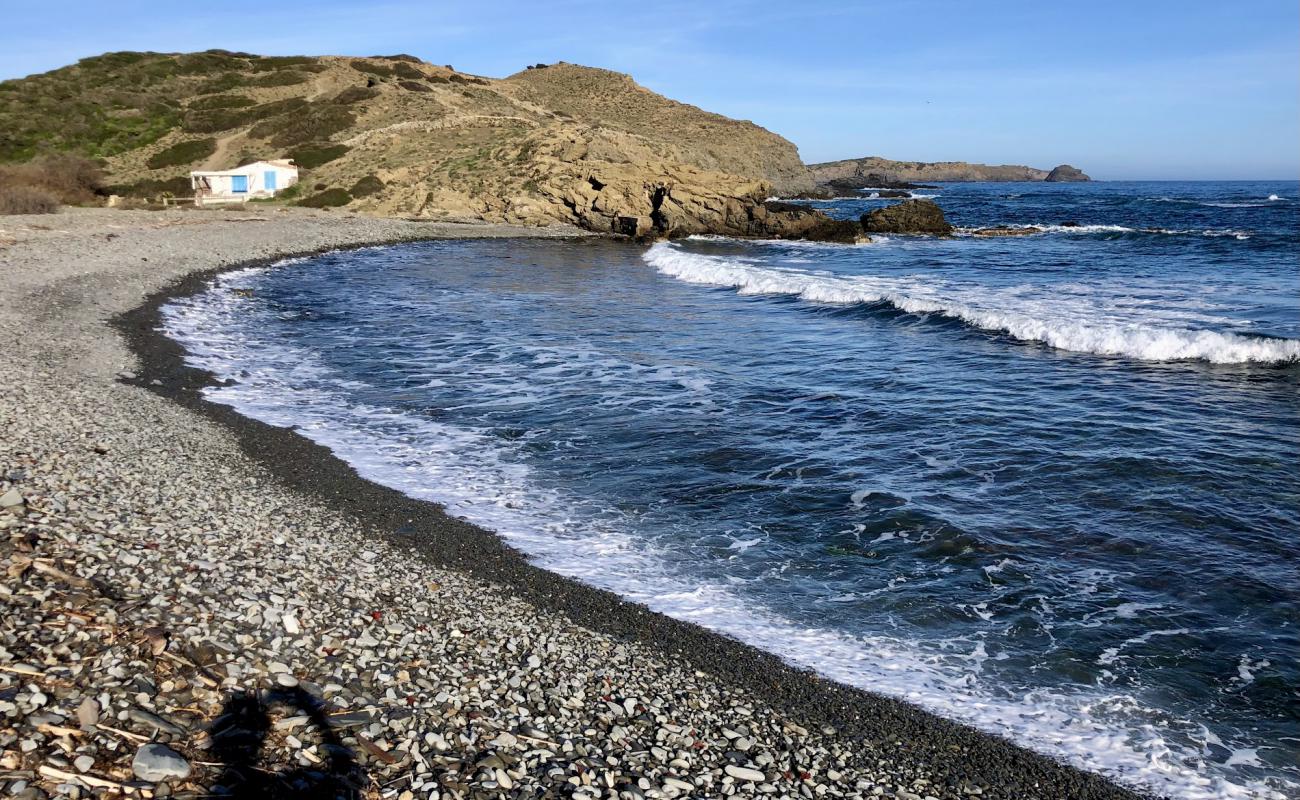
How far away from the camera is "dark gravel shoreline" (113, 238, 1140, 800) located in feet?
20.2

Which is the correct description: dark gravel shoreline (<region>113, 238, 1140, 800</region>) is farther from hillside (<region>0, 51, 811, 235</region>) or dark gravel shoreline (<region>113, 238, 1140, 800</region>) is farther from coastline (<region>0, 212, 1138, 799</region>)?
hillside (<region>0, 51, 811, 235</region>)

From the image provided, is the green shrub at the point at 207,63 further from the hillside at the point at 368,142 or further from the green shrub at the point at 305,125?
the green shrub at the point at 305,125

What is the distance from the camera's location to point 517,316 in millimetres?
27266

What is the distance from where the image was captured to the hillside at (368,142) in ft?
190

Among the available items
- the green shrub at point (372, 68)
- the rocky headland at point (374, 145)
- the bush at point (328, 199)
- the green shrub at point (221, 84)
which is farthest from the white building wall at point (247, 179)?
the green shrub at point (372, 68)

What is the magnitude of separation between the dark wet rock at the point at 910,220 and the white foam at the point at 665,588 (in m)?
50.5

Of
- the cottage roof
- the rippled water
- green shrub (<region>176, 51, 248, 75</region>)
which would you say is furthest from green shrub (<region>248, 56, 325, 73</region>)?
the rippled water

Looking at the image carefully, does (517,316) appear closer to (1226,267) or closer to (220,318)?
(220,318)

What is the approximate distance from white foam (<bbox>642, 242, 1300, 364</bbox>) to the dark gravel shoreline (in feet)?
57.2

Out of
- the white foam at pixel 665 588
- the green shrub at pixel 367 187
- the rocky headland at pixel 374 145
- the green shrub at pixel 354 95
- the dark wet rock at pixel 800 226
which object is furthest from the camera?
the green shrub at pixel 354 95

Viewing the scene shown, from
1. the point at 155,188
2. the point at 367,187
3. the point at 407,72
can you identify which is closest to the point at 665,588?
the point at 367,187

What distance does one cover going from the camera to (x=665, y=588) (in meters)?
9.04

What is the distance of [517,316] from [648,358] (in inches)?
302

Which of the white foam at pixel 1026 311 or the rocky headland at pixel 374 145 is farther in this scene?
the rocky headland at pixel 374 145
